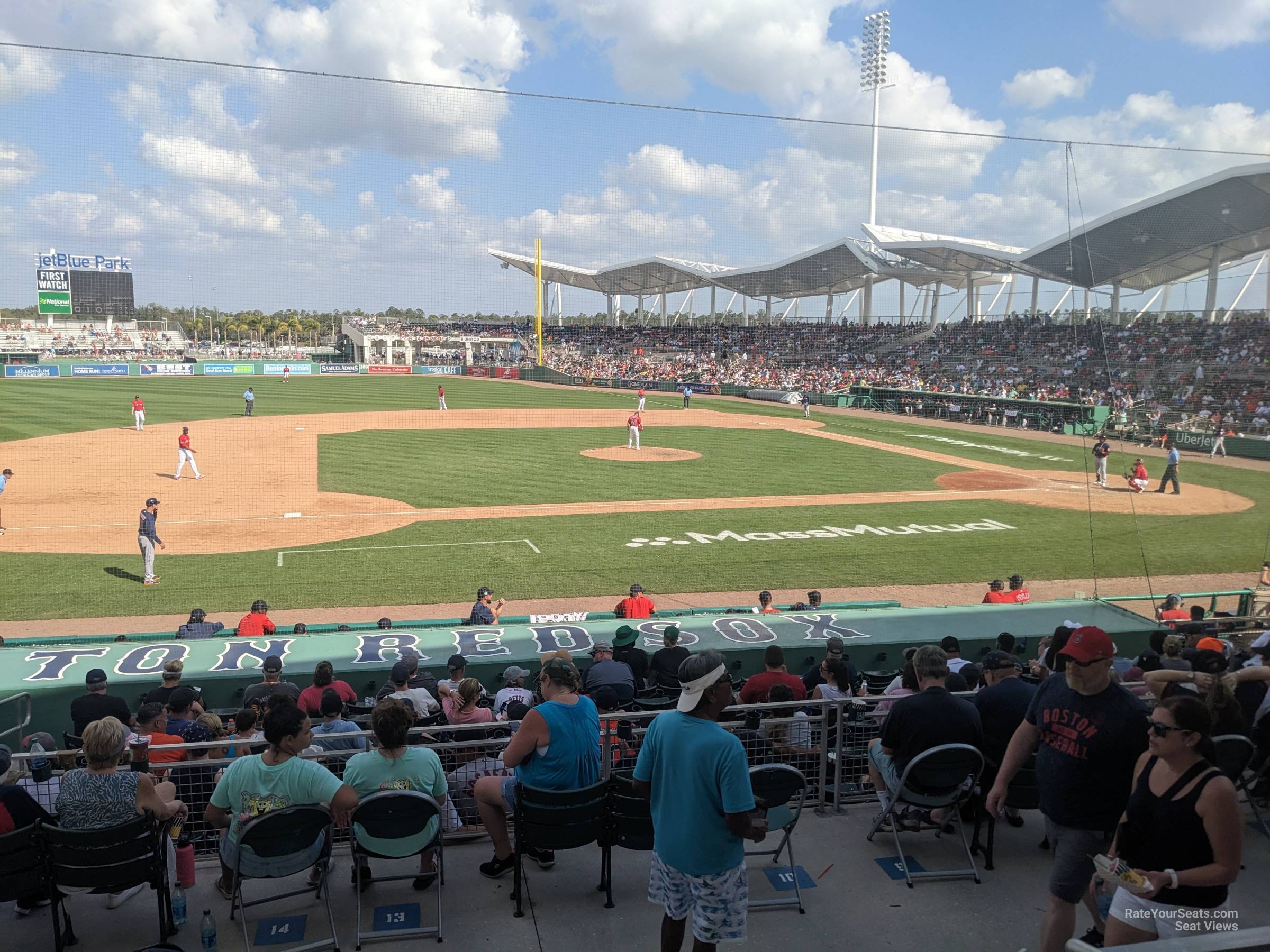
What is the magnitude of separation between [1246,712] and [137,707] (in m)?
8.69

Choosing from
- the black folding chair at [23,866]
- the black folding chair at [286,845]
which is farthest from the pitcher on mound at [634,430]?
the black folding chair at [23,866]

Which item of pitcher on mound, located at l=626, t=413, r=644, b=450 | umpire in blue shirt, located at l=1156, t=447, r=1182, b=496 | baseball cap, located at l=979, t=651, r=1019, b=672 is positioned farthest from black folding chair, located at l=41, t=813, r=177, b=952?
pitcher on mound, located at l=626, t=413, r=644, b=450

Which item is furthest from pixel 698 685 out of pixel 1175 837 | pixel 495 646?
pixel 495 646

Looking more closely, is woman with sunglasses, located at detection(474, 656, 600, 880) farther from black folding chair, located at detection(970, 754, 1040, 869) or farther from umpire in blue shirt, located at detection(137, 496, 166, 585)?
umpire in blue shirt, located at detection(137, 496, 166, 585)

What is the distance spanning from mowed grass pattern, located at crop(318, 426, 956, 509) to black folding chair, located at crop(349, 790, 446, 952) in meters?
17.2

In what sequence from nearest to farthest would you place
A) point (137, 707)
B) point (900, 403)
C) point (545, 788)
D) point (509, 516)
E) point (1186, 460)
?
point (545, 788)
point (137, 707)
point (1186, 460)
point (509, 516)
point (900, 403)

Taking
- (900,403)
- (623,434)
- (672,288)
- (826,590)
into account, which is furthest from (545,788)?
(672,288)

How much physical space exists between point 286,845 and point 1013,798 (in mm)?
4044

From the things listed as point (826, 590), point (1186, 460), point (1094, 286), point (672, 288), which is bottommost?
point (826, 590)

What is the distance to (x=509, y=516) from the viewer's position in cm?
2047

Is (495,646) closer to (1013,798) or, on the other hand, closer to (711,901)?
(1013,798)

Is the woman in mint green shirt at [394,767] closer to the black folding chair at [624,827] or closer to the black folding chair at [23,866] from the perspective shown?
the black folding chair at [624,827]

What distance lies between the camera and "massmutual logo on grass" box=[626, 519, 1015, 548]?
18297mm

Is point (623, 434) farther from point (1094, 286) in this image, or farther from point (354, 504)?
point (1094, 286)
